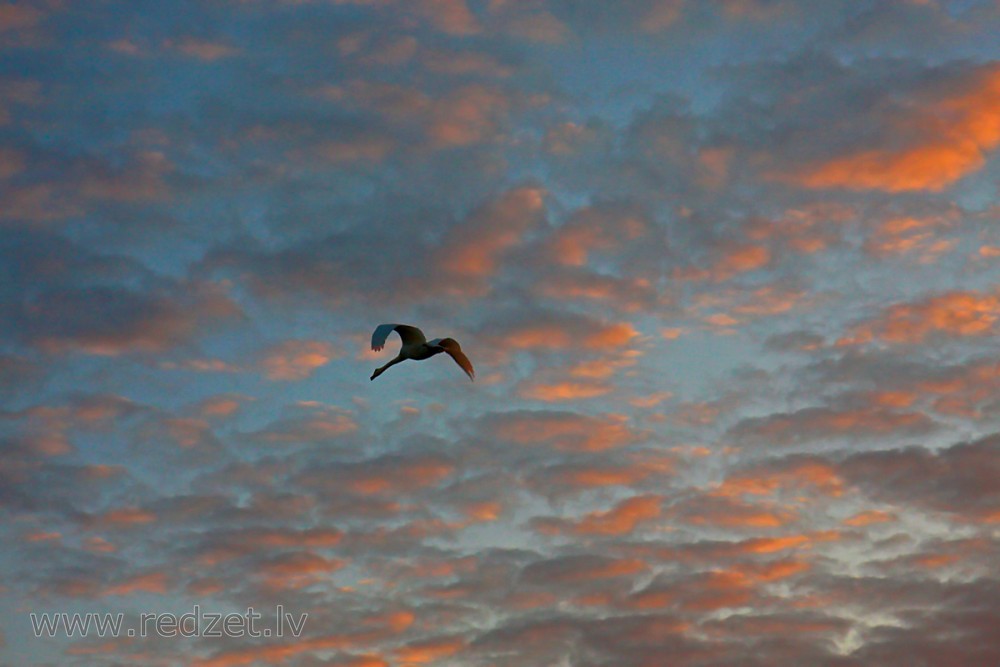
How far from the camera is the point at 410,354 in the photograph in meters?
120

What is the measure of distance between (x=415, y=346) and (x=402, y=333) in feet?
4.92

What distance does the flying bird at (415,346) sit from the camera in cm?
11747

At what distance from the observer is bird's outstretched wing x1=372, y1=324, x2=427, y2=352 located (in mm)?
117312

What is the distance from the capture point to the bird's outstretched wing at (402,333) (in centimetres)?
11731

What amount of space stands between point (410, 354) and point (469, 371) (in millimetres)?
4566

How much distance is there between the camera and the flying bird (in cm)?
11747

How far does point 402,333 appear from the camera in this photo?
398ft

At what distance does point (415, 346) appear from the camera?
120250 mm

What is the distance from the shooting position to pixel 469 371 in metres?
118
